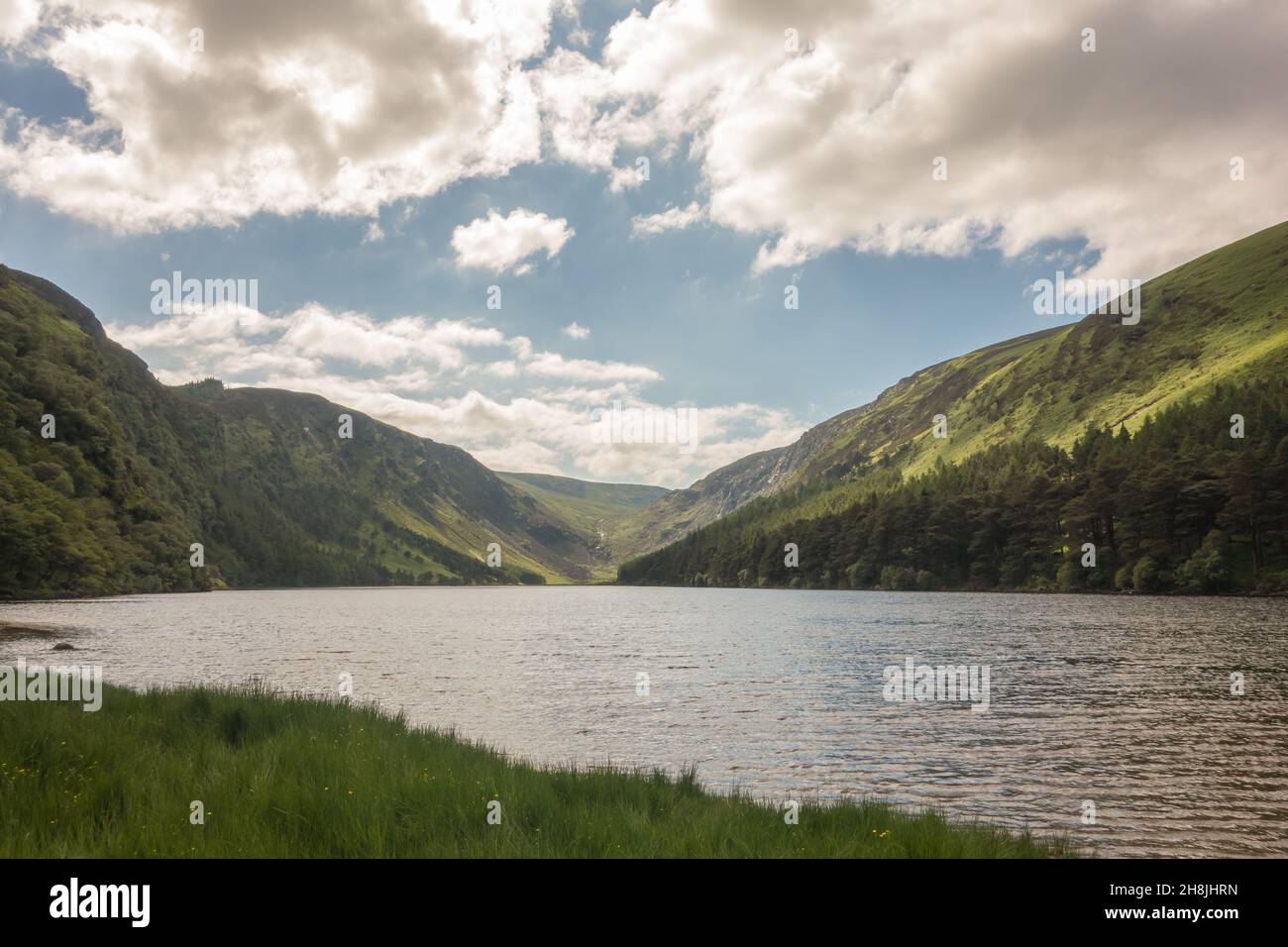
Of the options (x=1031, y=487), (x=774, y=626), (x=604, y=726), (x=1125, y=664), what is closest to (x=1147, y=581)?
(x=1031, y=487)

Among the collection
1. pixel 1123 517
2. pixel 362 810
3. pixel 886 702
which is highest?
pixel 1123 517

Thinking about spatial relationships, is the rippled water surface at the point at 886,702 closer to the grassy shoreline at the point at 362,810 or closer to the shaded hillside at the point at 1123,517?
the grassy shoreline at the point at 362,810

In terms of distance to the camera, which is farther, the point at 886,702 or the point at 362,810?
the point at 886,702

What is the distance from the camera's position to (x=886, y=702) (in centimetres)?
3631

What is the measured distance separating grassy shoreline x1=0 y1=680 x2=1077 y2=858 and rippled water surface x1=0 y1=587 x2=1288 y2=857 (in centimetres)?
726

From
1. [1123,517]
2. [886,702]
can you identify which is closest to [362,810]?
[886,702]

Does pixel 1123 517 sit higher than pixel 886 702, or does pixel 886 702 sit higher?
pixel 1123 517

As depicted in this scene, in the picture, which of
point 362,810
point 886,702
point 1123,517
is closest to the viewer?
point 362,810

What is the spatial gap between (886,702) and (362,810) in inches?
1213

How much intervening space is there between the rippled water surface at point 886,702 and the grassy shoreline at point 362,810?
7.26 metres

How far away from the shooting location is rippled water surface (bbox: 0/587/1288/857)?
20797mm

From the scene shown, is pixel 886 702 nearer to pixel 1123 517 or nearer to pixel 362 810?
pixel 362 810

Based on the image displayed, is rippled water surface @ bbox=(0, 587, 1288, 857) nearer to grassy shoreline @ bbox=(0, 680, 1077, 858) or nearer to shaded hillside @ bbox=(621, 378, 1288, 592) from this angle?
grassy shoreline @ bbox=(0, 680, 1077, 858)
